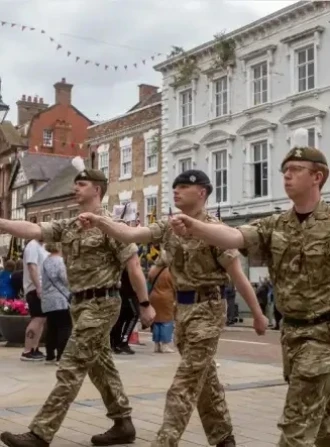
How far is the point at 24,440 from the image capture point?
514 centimetres

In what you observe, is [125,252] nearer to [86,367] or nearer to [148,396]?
[86,367]

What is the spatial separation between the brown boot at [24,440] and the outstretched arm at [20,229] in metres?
1.35

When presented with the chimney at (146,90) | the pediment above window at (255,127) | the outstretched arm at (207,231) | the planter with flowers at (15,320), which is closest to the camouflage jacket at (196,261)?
the outstretched arm at (207,231)

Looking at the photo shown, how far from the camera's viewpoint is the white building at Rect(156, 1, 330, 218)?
27156 millimetres

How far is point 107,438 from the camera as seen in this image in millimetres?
5609

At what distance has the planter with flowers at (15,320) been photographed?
12734 millimetres

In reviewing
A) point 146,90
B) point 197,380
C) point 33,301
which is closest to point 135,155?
point 146,90

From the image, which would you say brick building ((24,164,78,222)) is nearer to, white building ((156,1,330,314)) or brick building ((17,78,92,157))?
brick building ((17,78,92,157))

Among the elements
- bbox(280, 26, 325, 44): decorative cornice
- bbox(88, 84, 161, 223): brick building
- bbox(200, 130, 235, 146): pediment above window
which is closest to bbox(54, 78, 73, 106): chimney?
bbox(88, 84, 161, 223): brick building

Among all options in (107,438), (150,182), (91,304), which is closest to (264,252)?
(91,304)

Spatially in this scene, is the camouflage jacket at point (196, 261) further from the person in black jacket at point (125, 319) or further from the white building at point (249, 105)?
the white building at point (249, 105)

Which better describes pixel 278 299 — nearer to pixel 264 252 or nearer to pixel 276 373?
pixel 264 252

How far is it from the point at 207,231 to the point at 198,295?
51.3 inches

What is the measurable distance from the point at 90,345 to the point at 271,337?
12.4m
